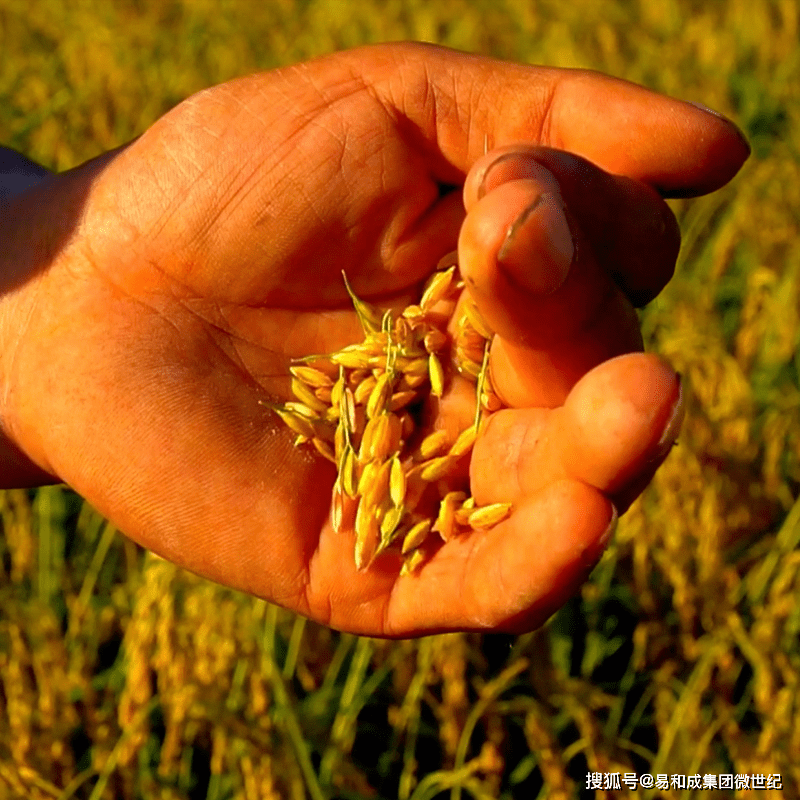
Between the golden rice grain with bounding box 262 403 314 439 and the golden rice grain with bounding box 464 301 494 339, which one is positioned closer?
the golden rice grain with bounding box 464 301 494 339

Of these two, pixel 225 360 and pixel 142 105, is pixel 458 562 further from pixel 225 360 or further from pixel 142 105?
pixel 142 105

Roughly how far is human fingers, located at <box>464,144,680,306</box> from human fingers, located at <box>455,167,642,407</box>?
0.12ft

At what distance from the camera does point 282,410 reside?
1.53 metres

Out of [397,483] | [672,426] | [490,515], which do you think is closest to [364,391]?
[397,483]

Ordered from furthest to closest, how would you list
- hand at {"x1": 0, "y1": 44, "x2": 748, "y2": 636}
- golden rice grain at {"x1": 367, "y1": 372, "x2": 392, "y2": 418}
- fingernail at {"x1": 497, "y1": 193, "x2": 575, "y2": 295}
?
golden rice grain at {"x1": 367, "y1": 372, "x2": 392, "y2": 418} < hand at {"x1": 0, "y1": 44, "x2": 748, "y2": 636} < fingernail at {"x1": 497, "y1": 193, "x2": 575, "y2": 295}

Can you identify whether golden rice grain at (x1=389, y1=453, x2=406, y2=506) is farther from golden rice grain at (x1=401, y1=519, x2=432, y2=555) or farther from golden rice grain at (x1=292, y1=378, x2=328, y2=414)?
golden rice grain at (x1=292, y1=378, x2=328, y2=414)

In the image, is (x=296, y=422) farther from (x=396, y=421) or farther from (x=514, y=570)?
(x=514, y=570)

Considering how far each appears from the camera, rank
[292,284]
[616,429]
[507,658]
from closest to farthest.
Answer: [616,429] < [292,284] < [507,658]

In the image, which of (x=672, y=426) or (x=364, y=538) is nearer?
(x=672, y=426)

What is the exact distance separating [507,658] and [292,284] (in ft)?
2.13

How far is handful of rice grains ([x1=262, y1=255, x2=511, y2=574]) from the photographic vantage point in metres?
1.42

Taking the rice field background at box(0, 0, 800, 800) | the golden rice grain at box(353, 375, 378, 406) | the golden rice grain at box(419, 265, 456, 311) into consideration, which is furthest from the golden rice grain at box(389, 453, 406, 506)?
the rice field background at box(0, 0, 800, 800)

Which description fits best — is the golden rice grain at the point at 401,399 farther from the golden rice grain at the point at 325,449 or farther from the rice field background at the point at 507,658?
the rice field background at the point at 507,658

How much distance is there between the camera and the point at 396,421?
1.49 metres
